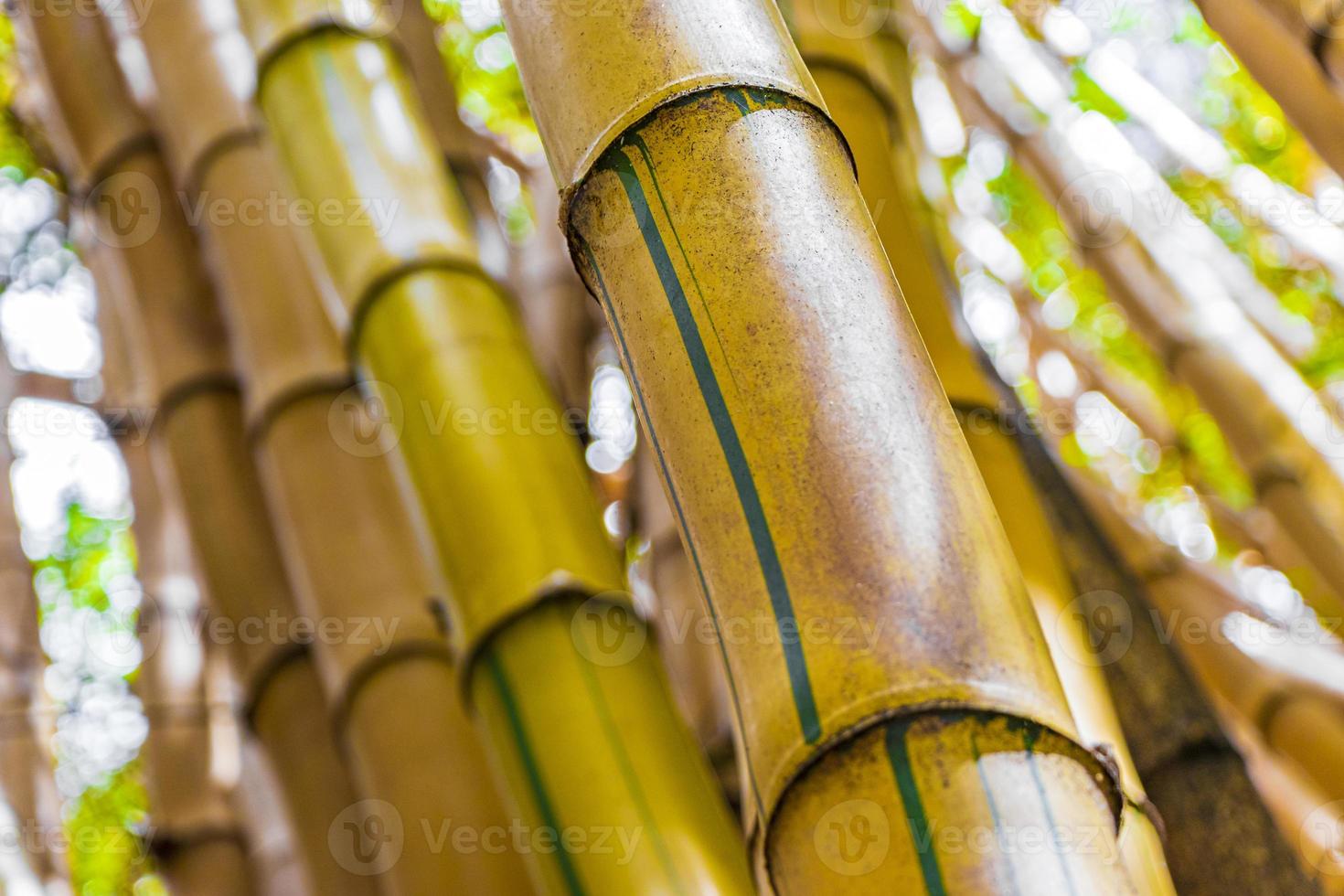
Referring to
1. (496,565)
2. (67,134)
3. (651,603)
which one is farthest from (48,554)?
(496,565)

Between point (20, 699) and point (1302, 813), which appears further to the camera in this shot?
point (1302, 813)

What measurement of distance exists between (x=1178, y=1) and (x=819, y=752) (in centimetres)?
519

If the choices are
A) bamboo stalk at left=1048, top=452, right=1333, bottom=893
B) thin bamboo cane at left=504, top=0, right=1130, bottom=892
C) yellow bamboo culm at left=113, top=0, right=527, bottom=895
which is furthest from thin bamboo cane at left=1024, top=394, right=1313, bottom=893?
thin bamboo cane at left=504, top=0, right=1130, bottom=892

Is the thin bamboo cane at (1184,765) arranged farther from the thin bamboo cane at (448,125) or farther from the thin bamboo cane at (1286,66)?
the thin bamboo cane at (448,125)

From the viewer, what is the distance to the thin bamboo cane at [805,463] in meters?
0.91

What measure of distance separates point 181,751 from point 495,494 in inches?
65.4

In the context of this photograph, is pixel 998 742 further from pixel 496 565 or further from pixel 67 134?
pixel 67 134

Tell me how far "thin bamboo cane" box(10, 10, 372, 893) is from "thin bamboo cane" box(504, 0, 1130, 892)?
1.73m

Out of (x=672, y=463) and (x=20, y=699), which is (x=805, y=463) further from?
(x=20, y=699)

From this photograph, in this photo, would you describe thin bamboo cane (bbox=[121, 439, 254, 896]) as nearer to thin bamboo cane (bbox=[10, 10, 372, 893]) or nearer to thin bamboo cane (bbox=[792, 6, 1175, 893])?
thin bamboo cane (bbox=[10, 10, 372, 893])

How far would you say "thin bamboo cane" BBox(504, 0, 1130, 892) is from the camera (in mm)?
914

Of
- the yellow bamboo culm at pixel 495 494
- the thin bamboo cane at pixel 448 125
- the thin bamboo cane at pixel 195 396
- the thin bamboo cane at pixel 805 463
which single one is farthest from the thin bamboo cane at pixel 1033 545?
the thin bamboo cane at pixel 195 396

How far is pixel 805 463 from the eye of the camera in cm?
99


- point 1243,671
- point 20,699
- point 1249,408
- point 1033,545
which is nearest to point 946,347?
point 1033,545
